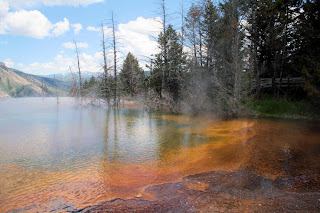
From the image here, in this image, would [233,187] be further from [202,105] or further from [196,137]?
[202,105]

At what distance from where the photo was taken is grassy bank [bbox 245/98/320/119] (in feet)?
57.5

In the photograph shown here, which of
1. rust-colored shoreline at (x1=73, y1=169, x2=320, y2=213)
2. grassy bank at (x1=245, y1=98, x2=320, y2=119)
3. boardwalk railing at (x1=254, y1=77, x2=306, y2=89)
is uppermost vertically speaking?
boardwalk railing at (x1=254, y1=77, x2=306, y2=89)

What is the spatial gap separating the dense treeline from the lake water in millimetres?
5418

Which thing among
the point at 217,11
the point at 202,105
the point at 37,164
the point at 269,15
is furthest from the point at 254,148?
the point at 217,11

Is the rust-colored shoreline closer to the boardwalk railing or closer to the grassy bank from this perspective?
the grassy bank

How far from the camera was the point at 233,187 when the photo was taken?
5.45 m

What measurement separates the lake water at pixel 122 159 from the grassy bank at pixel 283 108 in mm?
5542

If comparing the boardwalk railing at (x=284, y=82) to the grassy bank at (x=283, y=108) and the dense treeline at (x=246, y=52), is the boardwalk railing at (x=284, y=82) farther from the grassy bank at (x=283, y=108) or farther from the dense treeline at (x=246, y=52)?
the grassy bank at (x=283, y=108)

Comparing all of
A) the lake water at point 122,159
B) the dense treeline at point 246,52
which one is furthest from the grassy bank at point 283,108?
the lake water at point 122,159

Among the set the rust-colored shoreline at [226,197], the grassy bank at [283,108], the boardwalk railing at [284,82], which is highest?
the boardwalk railing at [284,82]

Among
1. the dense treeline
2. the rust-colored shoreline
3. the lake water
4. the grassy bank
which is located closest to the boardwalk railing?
the dense treeline

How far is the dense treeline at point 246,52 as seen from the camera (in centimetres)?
1708

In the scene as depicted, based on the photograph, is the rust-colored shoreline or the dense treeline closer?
the rust-colored shoreline

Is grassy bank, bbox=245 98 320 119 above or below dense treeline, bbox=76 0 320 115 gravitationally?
below
